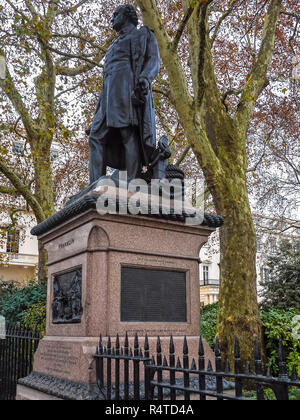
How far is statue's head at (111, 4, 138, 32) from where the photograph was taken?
6504mm

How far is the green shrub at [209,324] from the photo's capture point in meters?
11.4

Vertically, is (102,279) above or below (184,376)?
above

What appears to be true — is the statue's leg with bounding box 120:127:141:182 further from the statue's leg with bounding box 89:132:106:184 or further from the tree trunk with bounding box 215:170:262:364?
the tree trunk with bounding box 215:170:262:364

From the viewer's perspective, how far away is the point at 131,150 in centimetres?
604

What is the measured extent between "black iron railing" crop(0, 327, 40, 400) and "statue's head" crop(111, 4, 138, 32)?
484 centimetres

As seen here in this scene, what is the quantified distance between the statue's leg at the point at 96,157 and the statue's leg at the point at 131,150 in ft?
1.18

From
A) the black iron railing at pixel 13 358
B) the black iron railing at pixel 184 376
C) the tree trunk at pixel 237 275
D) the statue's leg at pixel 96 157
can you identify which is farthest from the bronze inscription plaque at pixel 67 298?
the tree trunk at pixel 237 275

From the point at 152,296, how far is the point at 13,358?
323cm

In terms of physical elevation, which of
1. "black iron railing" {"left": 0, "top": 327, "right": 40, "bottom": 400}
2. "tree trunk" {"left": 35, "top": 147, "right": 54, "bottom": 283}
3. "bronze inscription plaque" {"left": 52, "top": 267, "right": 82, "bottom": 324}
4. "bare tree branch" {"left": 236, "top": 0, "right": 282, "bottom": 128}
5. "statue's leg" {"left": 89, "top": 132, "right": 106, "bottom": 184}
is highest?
"bare tree branch" {"left": 236, "top": 0, "right": 282, "bottom": 128}

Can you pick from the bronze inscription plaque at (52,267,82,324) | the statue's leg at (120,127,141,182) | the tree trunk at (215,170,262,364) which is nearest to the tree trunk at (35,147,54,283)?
the tree trunk at (215,170,262,364)

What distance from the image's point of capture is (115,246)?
16.8 feet

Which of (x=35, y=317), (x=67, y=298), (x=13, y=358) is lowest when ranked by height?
(x=13, y=358)

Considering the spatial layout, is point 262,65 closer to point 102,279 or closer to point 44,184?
point 44,184

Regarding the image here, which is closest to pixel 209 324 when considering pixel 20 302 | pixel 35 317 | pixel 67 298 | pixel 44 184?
pixel 35 317
